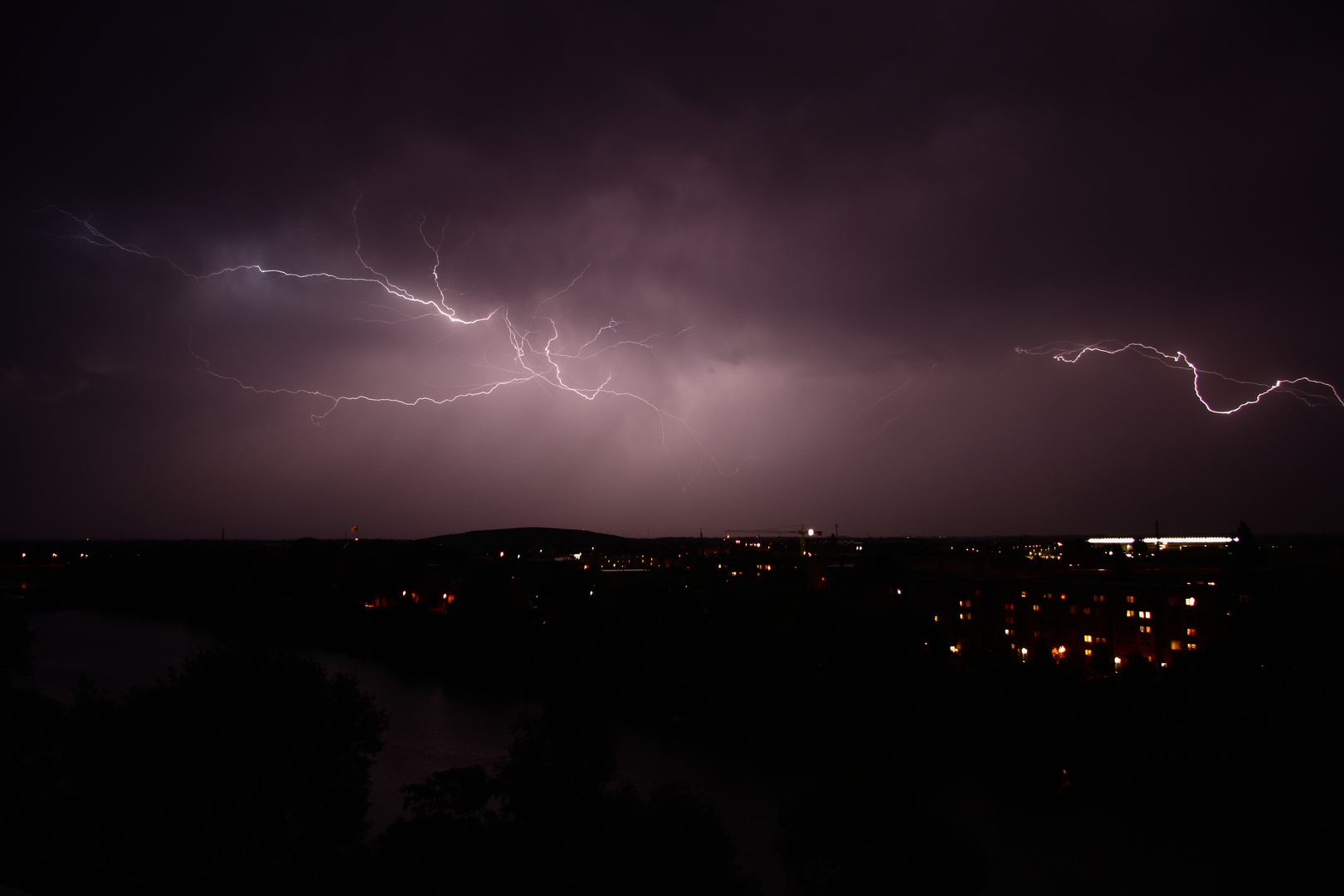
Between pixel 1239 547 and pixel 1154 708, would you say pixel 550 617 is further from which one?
pixel 1239 547

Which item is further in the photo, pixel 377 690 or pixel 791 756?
pixel 377 690

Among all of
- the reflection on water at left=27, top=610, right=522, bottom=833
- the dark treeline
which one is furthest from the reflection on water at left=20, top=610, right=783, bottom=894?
the dark treeline

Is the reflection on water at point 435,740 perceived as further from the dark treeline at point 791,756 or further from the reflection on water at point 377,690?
the dark treeline at point 791,756

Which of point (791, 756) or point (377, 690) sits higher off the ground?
point (377, 690)

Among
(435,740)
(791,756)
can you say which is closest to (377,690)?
(435,740)

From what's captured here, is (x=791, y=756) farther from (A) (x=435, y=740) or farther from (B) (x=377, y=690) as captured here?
(B) (x=377, y=690)

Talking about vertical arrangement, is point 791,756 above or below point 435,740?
below
